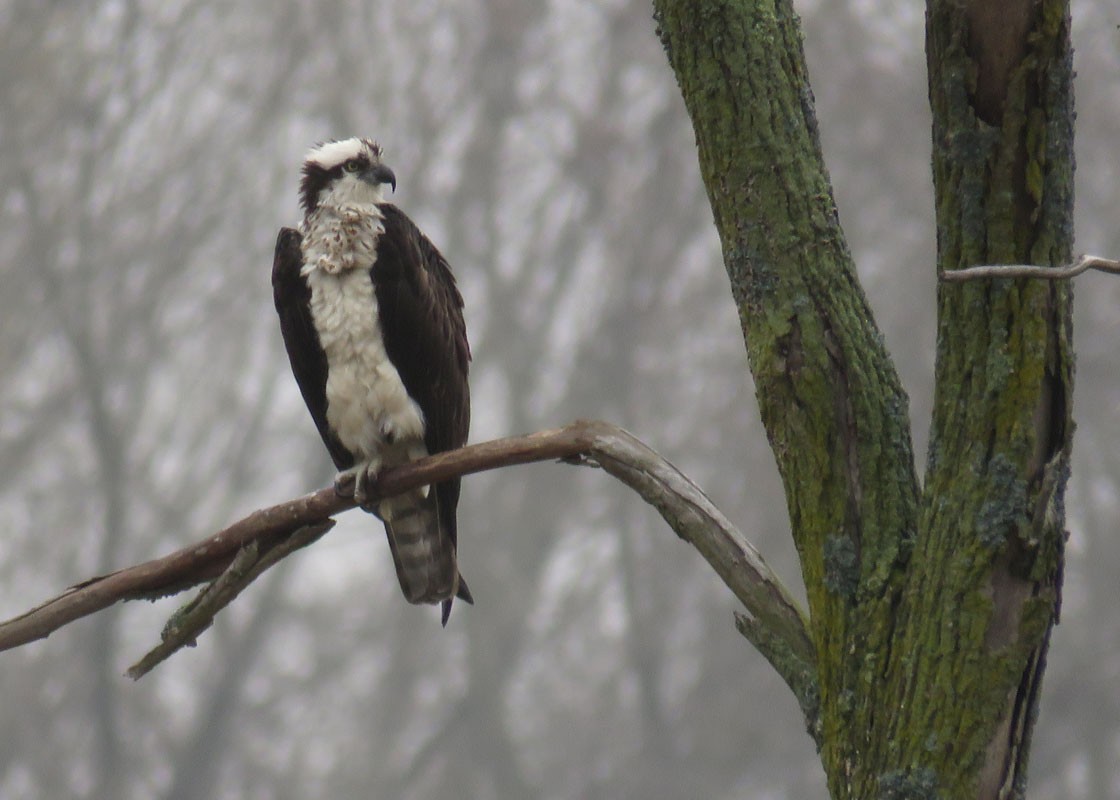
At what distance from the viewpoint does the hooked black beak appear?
4684 millimetres

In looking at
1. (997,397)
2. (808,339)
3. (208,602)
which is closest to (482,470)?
(208,602)

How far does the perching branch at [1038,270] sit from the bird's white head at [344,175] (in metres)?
2.45

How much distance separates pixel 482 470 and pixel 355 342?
1.01 meters

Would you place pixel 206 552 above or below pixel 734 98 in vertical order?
below

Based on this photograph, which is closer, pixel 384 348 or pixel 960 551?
pixel 960 551

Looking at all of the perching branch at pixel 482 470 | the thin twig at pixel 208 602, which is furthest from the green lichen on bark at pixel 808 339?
the thin twig at pixel 208 602

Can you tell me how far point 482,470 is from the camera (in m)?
3.39

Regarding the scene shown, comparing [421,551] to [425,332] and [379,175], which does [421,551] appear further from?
[379,175]

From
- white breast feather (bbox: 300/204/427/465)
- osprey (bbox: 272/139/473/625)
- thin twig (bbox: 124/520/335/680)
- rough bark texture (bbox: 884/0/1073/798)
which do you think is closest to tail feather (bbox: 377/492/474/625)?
osprey (bbox: 272/139/473/625)

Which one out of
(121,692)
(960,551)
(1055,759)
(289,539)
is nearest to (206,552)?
(289,539)

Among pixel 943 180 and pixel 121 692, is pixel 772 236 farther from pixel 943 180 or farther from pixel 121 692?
pixel 121 692

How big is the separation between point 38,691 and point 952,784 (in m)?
12.9

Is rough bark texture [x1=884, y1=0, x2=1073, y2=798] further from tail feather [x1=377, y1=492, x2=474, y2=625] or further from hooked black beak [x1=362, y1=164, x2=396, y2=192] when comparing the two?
hooked black beak [x1=362, y1=164, x2=396, y2=192]

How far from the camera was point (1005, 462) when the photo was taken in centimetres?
256
